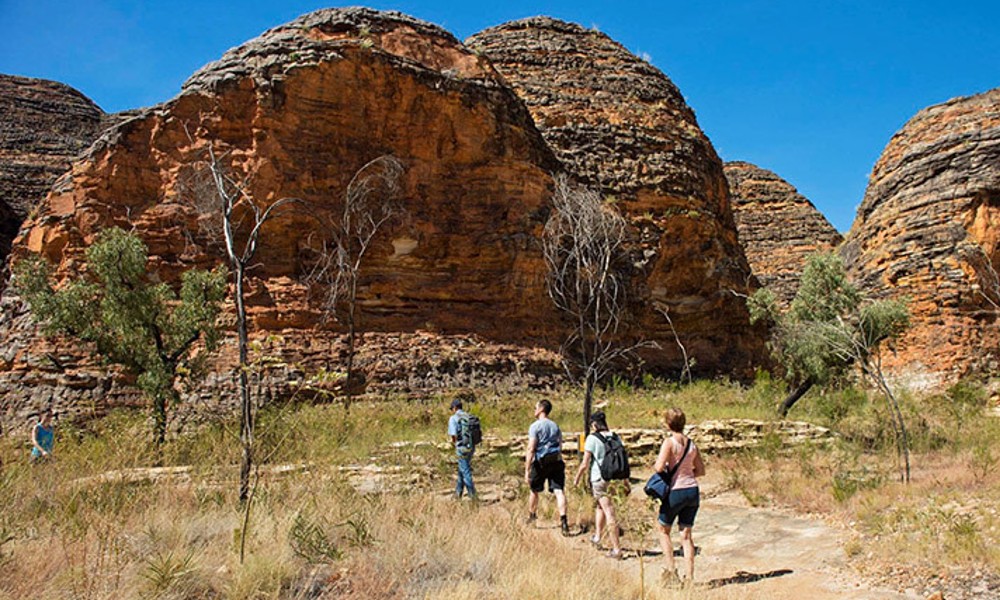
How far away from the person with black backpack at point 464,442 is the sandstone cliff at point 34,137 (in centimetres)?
2585

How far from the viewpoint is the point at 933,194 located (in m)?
25.0

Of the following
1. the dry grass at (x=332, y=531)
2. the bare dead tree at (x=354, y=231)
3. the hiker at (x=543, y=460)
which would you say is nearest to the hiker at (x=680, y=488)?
the dry grass at (x=332, y=531)

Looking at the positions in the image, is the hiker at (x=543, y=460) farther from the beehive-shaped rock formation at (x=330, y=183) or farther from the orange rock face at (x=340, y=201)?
the beehive-shaped rock formation at (x=330, y=183)

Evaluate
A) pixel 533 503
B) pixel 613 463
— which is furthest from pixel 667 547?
pixel 533 503

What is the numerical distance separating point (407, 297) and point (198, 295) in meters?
6.20

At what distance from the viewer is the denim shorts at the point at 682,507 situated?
5.95m

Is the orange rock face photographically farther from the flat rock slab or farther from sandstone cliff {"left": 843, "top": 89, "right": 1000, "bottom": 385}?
sandstone cliff {"left": 843, "top": 89, "right": 1000, "bottom": 385}

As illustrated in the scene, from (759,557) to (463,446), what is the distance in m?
3.83

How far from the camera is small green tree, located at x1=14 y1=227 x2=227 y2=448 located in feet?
37.5

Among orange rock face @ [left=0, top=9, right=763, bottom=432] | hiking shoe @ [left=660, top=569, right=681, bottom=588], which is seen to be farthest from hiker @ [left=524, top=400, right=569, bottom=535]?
orange rock face @ [left=0, top=9, right=763, bottom=432]

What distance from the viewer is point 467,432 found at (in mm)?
8797

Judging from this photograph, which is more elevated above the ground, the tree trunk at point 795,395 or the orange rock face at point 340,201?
the orange rock face at point 340,201

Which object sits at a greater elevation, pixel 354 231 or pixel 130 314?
pixel 354 231

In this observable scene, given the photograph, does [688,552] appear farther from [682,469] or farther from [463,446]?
[463,446]
